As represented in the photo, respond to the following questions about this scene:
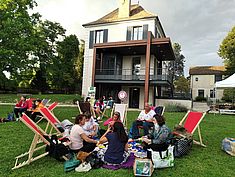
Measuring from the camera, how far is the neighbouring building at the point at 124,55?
18.7m

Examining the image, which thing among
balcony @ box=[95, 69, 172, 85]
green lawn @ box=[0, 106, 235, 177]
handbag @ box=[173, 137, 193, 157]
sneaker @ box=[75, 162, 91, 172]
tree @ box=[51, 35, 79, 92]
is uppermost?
tree @ box=[51, 35, 79, 92]

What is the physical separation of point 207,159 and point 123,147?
208 cm

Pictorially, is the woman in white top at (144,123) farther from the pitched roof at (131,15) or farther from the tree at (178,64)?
the tree at (178,64)

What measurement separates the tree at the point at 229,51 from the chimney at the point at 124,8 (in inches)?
648

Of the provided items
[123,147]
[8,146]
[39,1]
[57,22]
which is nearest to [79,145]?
[123,147]

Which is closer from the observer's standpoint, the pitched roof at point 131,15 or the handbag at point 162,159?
the handbag at point 162,159

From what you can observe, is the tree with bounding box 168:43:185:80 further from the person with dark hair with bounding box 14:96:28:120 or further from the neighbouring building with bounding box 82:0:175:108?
the person with dark hair with bounding box 14:96:28:120

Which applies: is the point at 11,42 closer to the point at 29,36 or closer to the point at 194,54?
the point at 29,36

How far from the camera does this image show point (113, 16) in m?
23.1

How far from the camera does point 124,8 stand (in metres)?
21.8

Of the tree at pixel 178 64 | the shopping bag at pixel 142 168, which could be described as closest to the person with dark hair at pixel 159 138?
the shopping bag at pixel 142 168

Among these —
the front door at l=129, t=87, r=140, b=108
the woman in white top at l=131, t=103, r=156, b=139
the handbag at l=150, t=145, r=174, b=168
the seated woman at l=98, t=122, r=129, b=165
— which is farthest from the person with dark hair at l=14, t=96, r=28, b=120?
the front door at l=129, t=87, r=140, b=108

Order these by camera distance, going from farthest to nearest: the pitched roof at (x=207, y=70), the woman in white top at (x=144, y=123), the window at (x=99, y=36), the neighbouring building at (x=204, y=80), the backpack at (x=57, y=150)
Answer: the pitched roof at (x=207, y=70), the neighbouring building at (x=204, y=80), the window at (x=99, y=36), the woman in white top at (x=144, y=123), the backpack at (x=57, y=150)

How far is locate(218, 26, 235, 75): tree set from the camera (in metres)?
27.6
